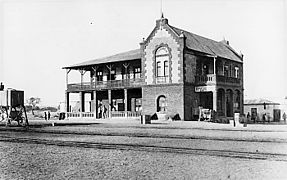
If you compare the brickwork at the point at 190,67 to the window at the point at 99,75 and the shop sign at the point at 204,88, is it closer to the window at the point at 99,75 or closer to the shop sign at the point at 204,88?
the shop sign at the point at 204,88

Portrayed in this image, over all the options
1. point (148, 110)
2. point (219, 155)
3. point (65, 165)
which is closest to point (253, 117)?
point (148, 110)

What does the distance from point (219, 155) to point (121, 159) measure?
8.79 feet

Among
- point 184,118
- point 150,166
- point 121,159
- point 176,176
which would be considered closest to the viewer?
point 176,176

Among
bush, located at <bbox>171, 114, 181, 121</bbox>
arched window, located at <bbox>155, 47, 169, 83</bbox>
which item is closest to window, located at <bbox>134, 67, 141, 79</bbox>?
arched window, located at <bbox>155, 47, 169, 83</bbox>

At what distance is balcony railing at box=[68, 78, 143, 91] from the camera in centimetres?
3721

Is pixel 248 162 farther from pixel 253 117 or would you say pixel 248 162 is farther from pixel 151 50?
pixel 253 117

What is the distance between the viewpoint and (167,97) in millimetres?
33969

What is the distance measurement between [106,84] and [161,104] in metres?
8.01

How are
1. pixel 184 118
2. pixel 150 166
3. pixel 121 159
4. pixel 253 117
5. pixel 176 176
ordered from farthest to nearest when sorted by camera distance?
pixel 253 117 < pixel 184 118 < pixel 121 159 < pixel 150 166 < pixel 176 176

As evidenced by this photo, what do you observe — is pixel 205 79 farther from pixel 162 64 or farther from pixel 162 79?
pixel 162 64

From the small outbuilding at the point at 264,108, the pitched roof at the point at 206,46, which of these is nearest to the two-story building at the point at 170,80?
the pitched roof at the point at 206,46

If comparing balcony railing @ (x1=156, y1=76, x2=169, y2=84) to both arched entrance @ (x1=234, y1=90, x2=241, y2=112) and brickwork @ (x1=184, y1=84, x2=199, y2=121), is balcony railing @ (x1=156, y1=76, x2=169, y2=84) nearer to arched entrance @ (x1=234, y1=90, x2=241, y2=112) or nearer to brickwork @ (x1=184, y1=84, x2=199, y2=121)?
brickwork @ (x1=184, y1=84, x2=199, y2=121)

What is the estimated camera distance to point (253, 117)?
132 feet

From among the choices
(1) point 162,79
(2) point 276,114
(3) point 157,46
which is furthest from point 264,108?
(3) point 157,46
